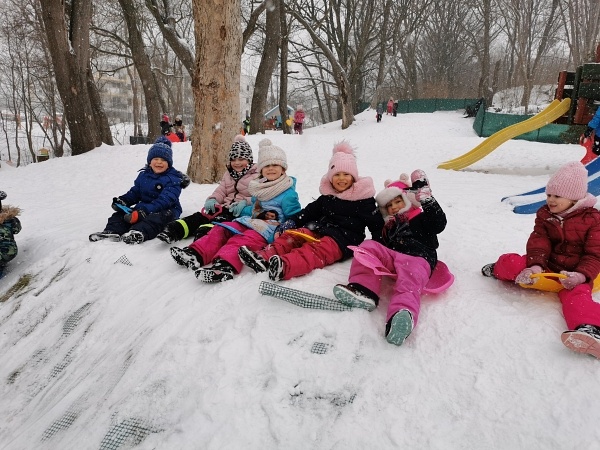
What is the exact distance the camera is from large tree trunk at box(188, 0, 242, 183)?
6.13 metres

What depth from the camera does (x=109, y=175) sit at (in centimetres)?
898

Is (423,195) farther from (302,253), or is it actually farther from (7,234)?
(7,234)

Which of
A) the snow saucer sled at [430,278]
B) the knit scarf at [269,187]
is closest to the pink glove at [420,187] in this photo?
the snow saucer sled at [430,278]

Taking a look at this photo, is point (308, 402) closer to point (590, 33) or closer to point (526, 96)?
point (526, 96)

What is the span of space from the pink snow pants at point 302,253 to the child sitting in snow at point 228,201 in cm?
98

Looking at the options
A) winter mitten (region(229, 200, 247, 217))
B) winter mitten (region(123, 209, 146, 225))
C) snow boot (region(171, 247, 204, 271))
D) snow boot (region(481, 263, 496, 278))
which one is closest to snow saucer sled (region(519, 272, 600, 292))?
snow boot (region(481, 263, 496, 278))

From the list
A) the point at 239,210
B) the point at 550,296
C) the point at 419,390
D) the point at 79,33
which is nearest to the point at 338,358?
the point at 419,390

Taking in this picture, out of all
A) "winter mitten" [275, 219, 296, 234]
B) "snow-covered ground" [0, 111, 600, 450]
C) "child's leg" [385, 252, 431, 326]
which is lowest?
"snow-covered ground" [0, 111, 600, 450]

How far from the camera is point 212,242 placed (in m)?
3.52

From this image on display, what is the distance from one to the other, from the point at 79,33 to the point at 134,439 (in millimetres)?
12336

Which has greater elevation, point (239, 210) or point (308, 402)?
point (239, 210)

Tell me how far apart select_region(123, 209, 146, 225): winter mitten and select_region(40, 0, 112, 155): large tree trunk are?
8539mm

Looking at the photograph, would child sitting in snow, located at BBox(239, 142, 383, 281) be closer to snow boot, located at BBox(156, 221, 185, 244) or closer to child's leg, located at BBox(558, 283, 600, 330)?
snow boot, located at BBox(156, 221, 185, 244)

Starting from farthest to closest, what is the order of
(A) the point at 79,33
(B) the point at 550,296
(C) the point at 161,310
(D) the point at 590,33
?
(D) the point at 590,33 → (A) the point at 79,33 → (C) the point at 161,310 → (B) the point at 550,296
